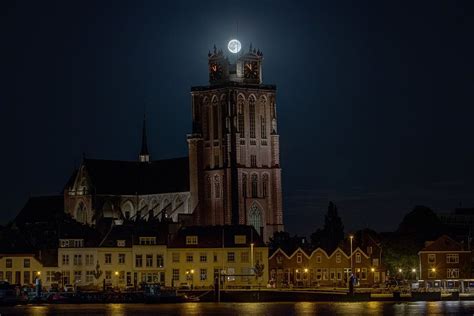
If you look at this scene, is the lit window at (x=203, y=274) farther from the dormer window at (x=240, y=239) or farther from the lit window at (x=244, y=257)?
the dormer window at (x=240, y=239)

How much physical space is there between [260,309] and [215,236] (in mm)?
37783

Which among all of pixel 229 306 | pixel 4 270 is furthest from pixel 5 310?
pixel 4 270

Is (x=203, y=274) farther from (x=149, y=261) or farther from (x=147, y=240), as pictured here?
(x=147, y=240)

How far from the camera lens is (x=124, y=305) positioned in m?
163

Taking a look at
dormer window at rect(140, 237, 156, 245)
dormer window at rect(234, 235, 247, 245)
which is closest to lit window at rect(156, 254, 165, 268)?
dormer window at rect(140, 237, 156, 245)

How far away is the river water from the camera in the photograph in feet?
467

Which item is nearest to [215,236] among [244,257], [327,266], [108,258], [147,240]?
[244,257]

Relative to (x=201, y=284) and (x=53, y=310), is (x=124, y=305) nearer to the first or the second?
(x=53, y=310)

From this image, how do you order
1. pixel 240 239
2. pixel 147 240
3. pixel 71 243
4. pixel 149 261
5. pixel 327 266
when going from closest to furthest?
pixel 149 261
pixel 240 239
pixel 147 240
pixel 327 266
pixel 71 243

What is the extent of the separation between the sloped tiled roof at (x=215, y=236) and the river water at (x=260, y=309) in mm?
21631

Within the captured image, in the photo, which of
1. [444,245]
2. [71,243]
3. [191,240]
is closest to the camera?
[444,245]

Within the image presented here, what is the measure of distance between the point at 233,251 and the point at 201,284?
4.95 metres

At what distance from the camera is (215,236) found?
7298 inches

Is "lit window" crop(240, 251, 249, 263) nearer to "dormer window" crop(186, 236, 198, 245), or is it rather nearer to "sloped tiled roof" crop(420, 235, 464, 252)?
"dormer window" crop(186, 236, 198, 245)
